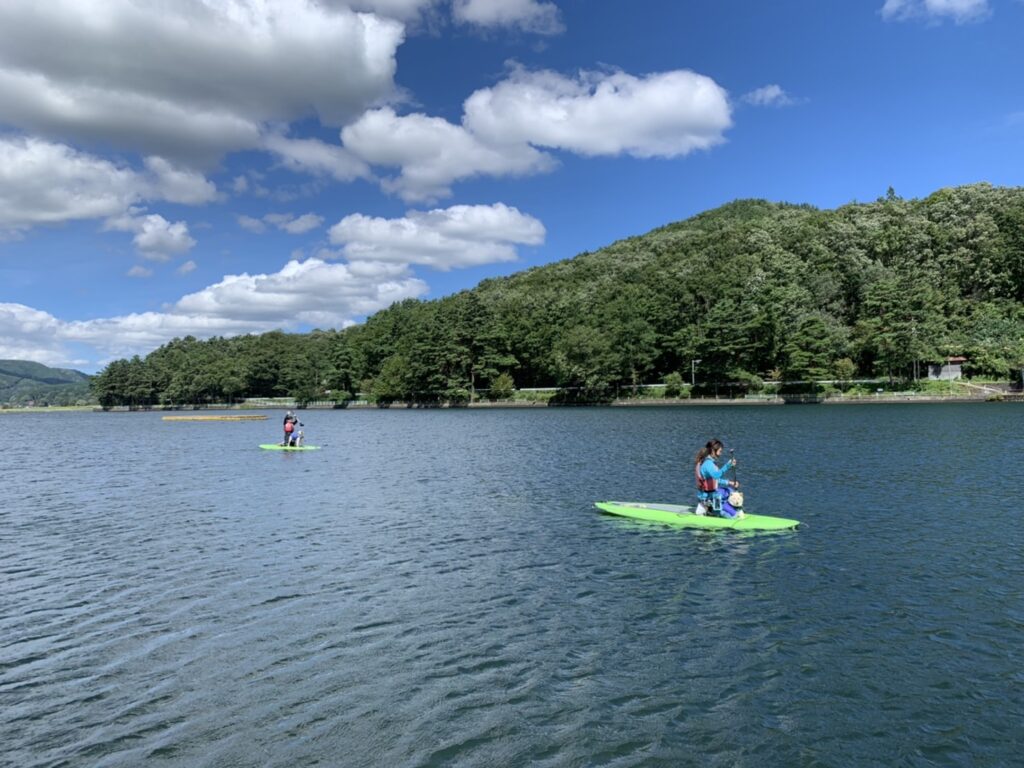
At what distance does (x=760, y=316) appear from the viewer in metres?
97.4

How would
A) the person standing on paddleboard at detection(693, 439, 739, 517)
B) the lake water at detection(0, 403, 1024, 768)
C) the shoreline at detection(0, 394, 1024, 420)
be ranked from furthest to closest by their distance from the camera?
1. the shoreline at detection(0, 394, 1024, 420)
2. the person standing on paddleboard at detection(693, 439, 739, 517)
3. the lake water at detection(0, 403, 1024, 768)

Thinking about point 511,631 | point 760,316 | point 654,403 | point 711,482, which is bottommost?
point 511,631

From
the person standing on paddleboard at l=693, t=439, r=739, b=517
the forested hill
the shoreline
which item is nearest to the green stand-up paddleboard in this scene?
the person standing on paddleboard at l=693, t=439, r=739, b=517

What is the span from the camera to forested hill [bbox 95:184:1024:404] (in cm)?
9281

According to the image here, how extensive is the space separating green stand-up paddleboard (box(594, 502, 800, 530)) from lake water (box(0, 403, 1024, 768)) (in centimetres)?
47

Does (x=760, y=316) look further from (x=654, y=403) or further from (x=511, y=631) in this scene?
(x=511, y=631)

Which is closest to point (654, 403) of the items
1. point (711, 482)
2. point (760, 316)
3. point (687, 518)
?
point (760, 316)

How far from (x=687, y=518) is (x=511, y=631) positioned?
31.7 ft

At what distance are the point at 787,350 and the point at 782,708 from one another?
92.5 meters

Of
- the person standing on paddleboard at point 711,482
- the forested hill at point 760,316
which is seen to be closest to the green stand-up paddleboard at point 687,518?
the person standing on paddleboard at point 711,482

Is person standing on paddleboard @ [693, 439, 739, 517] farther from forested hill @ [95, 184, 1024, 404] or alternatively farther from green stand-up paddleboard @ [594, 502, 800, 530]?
forested hill @ [95, 184, 1024, 404]

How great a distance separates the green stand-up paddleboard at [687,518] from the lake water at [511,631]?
47cm

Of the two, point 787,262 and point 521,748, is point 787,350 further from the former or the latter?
point 521,748

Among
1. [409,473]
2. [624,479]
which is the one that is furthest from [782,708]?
[409,473]
